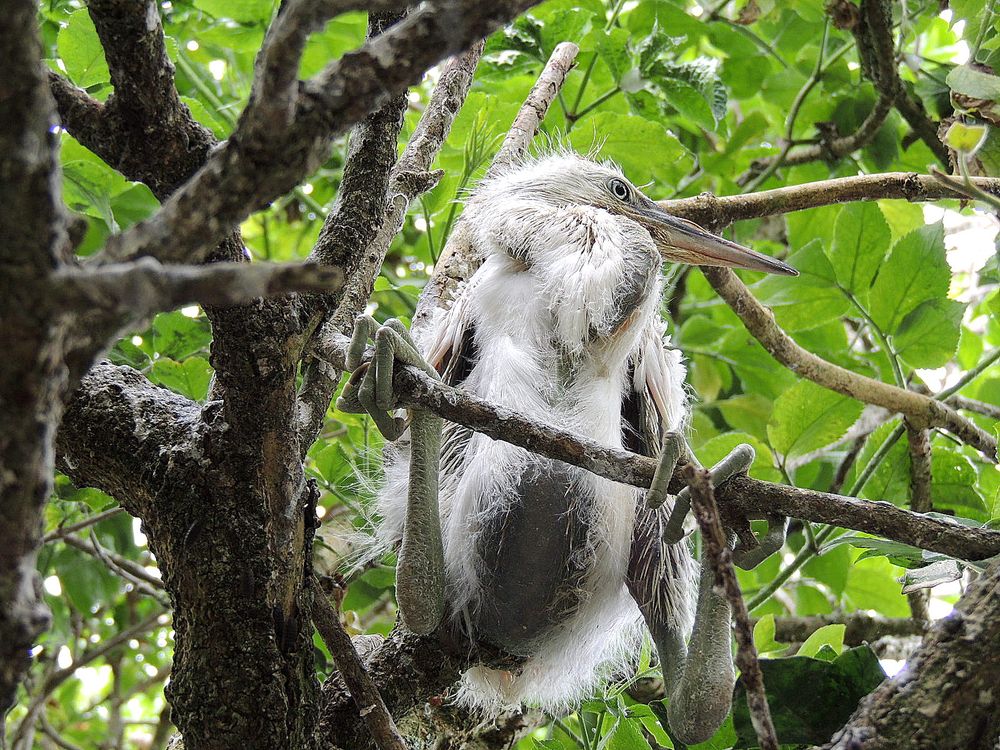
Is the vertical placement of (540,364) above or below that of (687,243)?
below

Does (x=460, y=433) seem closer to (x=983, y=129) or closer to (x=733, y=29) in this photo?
(x=983, y=129)

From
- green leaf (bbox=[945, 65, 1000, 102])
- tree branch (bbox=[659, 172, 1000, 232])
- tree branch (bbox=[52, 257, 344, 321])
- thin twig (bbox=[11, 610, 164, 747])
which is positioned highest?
green leaf (bbox=[945, 65, 1000, 102])

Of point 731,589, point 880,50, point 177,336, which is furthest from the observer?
point 880,50

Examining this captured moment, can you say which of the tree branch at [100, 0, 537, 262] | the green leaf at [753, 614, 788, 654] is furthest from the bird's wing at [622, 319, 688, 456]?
the tree branch at [100, 0, 537, 262]

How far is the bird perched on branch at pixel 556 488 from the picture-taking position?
1.46 m

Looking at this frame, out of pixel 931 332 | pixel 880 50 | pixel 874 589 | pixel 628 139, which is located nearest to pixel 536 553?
pixel 931 332

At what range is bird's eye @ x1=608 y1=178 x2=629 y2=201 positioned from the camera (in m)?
1.90

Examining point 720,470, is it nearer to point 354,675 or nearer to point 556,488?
point 556,488

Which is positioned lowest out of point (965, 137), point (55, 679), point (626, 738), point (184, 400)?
point (55, 679)

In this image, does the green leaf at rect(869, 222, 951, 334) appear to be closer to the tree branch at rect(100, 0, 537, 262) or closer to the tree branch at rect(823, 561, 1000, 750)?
the tree branch at rect(823, 561, 1000, 750)

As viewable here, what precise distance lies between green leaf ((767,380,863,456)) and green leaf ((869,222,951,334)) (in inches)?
10.7

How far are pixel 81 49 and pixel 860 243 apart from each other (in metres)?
1.60

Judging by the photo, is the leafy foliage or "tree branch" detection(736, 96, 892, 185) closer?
the leafy foliage

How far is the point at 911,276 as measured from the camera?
1.89 m
